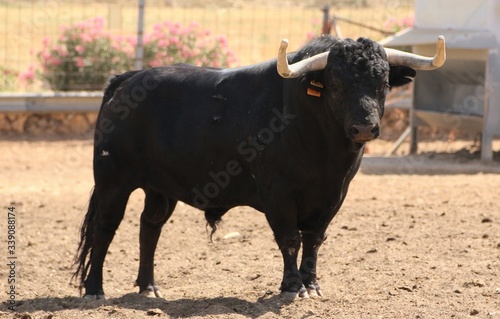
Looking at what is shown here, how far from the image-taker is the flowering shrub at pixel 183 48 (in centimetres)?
1608

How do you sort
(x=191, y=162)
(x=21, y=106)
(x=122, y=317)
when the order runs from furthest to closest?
(x=21, y=106) < (x=191, y=162) < (x=122, y=317)

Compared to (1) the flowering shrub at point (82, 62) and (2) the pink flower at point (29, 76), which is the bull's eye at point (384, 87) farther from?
(2) the pink flower at point (29, 76)

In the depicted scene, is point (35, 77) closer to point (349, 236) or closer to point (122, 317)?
point (349, 236)

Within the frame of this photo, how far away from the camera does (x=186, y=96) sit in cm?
722

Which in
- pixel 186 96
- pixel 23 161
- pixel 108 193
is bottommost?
A: pixel 23 161

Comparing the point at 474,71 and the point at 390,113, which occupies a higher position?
the point at 474,71

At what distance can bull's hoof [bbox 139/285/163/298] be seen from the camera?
24.3 ft

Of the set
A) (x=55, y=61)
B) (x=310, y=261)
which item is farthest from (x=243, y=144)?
(x=55, y=61)

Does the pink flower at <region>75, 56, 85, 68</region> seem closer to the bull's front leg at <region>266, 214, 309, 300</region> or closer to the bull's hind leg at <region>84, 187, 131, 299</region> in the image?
the bull's hind leg at <region>84, 187, 131, 299</region>

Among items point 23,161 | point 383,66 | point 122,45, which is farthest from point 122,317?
point 122,45

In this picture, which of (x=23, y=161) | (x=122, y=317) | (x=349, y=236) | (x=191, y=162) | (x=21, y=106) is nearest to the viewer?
(x=122, y=317)

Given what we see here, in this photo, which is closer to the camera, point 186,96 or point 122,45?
point 186,96

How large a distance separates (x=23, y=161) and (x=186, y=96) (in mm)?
6955

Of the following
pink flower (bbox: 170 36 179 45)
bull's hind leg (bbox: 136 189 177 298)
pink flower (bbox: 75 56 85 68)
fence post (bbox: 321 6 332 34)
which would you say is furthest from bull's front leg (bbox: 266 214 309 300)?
pink flower (bbox: 170 36 179 45)
